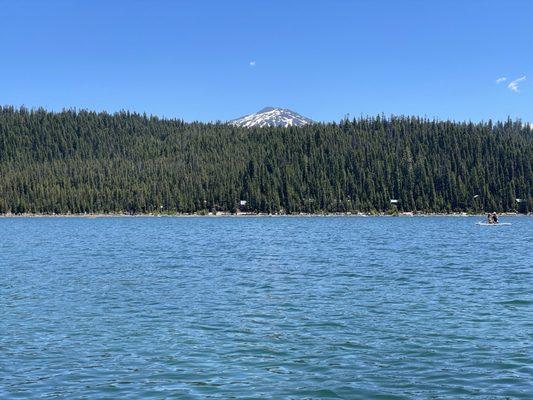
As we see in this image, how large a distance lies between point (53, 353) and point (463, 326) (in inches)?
737

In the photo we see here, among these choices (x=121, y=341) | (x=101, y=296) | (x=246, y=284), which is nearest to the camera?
(x=121, y=341)

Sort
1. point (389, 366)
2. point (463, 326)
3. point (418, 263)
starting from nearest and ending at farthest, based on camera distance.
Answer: point (389, 366)
point (463, 326)
point (418, 263)

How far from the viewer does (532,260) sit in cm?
6500

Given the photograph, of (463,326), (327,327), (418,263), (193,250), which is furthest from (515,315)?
(193,250)

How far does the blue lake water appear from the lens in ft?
70.9

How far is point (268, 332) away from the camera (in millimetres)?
29828

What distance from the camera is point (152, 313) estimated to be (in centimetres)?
3488

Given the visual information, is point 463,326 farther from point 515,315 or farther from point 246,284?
point 246,284

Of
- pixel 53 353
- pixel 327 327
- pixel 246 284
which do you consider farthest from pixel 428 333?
pixel 246 284

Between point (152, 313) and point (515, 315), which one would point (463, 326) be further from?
point (152, 313)

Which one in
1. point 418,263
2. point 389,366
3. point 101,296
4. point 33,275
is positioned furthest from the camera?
point 418,263

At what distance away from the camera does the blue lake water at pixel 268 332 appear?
70.9 feet

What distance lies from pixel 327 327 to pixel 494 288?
60.0 ft

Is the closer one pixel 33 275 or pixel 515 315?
pixel 515 315
